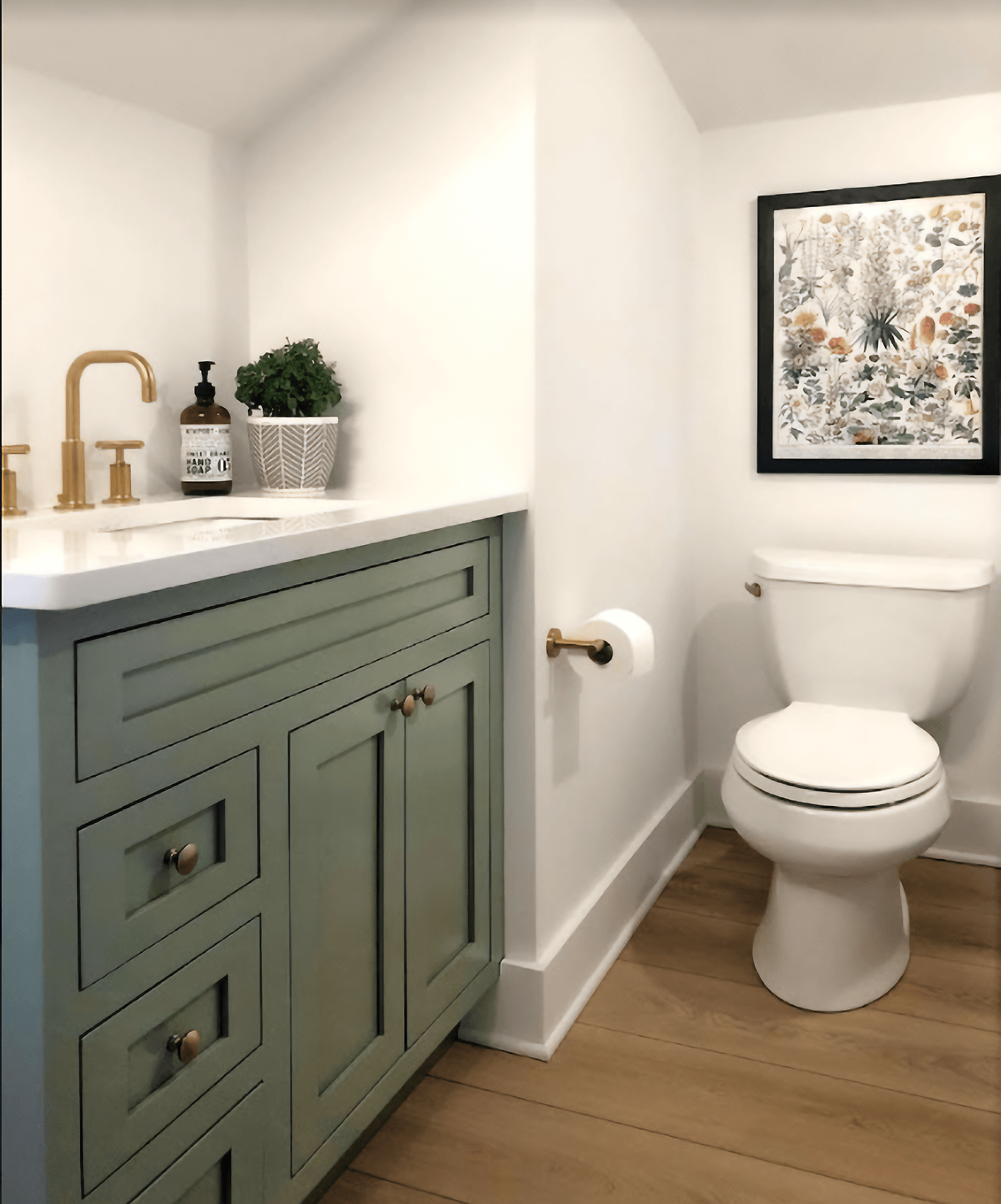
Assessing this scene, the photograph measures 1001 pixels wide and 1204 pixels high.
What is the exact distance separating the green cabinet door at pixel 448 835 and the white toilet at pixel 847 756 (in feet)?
1.86

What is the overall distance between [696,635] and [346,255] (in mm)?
1477

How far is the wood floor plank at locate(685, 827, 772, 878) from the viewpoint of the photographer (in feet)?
8.55

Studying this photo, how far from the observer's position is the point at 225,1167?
3.82 feet

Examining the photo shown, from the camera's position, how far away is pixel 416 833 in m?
1.55

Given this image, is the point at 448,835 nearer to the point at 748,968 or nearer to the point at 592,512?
the point at 592,512

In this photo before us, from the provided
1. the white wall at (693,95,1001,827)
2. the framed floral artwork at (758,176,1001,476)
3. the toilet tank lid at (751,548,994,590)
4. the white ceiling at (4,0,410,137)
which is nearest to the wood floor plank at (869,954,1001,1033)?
the white wall at (693,95,1001,827)

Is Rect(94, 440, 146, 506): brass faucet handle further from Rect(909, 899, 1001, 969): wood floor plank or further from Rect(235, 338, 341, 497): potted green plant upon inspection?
Rect(909, 899, 1001, 969): wood floor plank

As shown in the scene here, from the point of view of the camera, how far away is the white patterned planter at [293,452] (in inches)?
69.3

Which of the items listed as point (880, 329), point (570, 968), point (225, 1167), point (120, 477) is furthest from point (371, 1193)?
point (880, 329)

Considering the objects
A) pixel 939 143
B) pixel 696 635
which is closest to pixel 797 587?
pixel 696 635

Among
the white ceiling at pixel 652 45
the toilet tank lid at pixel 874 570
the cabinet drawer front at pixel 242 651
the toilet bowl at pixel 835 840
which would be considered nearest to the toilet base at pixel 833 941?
the toilet bowl at pixel 835 840

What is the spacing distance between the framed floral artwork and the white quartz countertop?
Result: 4.07 feet

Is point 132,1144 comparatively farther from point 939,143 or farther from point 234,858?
point 939,143

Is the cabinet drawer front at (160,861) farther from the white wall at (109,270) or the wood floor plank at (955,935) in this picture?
the wood floor plank at (955,935)
